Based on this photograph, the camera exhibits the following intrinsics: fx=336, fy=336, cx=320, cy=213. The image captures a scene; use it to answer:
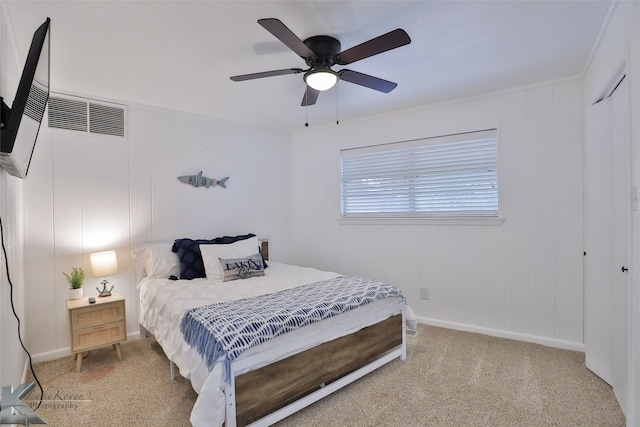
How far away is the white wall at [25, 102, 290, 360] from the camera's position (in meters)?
2.98

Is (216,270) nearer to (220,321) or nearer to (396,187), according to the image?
(220,321)

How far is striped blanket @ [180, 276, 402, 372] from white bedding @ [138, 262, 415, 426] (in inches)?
2.1

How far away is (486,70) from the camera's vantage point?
2846 mm

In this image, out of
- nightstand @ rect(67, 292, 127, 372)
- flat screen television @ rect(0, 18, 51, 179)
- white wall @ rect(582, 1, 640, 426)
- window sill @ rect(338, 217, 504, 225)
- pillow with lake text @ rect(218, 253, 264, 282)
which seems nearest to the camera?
flat screen television @ rect(0, 18, 51, 179)

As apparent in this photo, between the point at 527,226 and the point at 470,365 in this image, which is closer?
the point at 470,365

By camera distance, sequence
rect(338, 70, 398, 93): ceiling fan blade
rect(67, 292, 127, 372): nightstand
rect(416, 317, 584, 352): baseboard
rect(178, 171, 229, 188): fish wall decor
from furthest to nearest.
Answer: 1. rect(178, 171, 229, 188): fish wall decor
2. rect(416, 317, 584, 352): baseboard
3. rect(67, 292, 127, 372): nightstand
4. rect(338, 70, 398, 93): ceiling fan blade

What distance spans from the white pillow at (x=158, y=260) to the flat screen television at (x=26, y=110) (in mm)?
1776

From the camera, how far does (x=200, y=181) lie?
3.92 metres

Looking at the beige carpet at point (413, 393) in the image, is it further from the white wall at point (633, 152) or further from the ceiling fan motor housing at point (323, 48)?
the ceiling fan motor housing at point (323, 48)

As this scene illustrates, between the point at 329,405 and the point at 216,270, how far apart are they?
1.66m

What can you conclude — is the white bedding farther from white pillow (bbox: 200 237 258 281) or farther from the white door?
the white door

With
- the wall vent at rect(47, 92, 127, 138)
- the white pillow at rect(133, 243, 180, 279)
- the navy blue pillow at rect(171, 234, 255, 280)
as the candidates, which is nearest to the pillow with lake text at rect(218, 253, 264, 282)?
the navy blue pillow at rect(171, 234, 255, 280)

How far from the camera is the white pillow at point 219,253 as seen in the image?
3270 millimetres

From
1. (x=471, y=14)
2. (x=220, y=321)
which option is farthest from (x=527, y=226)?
(x=220, y=321)
